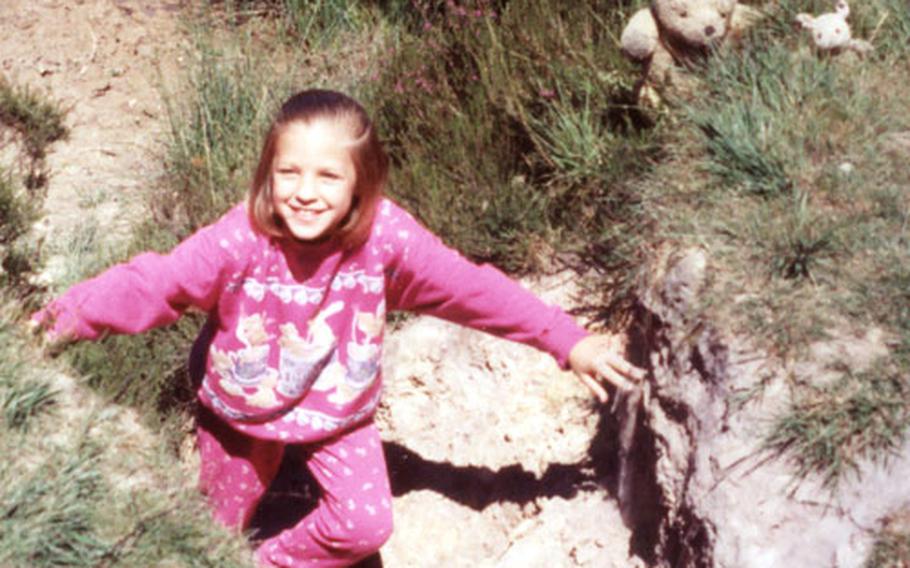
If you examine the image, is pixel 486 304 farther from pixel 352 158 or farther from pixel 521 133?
pixel 521 133

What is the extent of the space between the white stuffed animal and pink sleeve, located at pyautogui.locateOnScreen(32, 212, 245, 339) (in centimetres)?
210

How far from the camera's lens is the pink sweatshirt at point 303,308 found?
2557 millimetres

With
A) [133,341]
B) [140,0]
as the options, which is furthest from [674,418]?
[140,0]

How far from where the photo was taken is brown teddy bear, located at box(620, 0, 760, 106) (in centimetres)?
348

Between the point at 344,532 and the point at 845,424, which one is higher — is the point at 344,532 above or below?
below

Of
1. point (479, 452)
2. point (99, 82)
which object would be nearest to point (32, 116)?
point (99, 82)

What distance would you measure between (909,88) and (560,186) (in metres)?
1.20

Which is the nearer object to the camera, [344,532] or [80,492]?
[80,492]

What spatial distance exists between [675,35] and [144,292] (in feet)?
6.51

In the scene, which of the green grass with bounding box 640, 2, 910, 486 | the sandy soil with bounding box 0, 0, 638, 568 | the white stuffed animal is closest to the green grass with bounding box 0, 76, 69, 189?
the sandy soil with bounding box 0, 0, 638, 568

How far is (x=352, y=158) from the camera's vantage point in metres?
2.59

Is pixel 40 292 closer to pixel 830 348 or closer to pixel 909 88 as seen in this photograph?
pixel 830 348

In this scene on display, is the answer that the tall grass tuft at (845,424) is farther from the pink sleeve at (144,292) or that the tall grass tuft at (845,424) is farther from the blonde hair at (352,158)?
the pink sleeve at (144,292)

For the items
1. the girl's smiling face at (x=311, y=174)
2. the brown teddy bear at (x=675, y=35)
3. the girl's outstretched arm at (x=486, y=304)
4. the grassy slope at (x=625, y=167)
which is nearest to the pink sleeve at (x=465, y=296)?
the girl's outstretched arm at (x=486, y=304)
